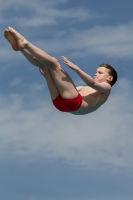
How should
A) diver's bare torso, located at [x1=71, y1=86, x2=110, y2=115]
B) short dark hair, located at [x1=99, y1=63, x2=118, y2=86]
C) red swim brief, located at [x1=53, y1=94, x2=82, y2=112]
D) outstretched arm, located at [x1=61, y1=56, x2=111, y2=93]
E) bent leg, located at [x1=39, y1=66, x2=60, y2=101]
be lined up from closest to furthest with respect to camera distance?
outstretched arm, located at [x1=61, y1=56, x2=111, y2=93]
bent leg, located at [x1=39, y1=66, x2=60, y2=101]
red swim brief, located at [x1=53, y1=94, x2=82, y2=112]
diver's bare torso, located at [x1=71, y1=86, x2=110, y2=115]
short dark hair, located at [x1=99, y1=63, x2=118, y2=86]

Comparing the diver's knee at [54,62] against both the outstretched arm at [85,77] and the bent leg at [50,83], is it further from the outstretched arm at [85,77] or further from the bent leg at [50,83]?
the bent leg at [50,83]

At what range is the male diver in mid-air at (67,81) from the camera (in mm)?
13208

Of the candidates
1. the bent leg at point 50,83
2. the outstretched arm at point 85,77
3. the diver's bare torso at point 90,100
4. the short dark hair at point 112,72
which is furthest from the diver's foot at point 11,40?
the short dark hair at point 112,72

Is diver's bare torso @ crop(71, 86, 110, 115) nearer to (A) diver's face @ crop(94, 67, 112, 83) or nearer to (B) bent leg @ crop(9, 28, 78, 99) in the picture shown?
(A) diver's face @ crop(94, 67, 112, 83)

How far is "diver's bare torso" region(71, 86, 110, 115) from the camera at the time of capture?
14.4 meters

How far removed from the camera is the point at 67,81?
1359 centimetres

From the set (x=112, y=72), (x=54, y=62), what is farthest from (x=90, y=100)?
(x=54, y=62)

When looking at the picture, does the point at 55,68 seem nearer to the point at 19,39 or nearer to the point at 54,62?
the point at 54,62

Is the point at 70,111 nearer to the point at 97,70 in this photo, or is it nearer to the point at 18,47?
the point at 97,70

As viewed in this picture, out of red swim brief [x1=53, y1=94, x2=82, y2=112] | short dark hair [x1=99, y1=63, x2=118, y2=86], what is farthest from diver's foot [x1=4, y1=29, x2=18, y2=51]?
short dark hair [x1=99, y1=63, x2=118, y2=86]

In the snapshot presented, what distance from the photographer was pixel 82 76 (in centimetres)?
1324

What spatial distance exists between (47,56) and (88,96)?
190 cm

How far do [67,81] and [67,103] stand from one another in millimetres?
597

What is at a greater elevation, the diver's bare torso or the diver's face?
the diver's face
